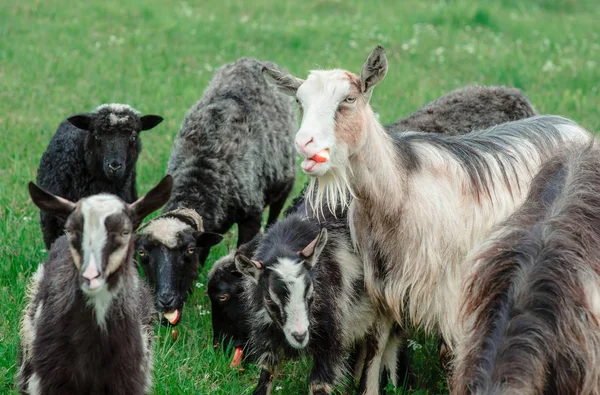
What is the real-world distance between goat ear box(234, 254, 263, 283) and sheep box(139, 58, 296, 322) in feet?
4.40

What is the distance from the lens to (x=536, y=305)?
4.21m

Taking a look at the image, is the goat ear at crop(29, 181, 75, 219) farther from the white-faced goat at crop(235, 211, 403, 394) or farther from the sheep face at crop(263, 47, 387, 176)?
the white-faced goat at crop(235, 211, 403, 394)

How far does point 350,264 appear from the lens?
250 inches

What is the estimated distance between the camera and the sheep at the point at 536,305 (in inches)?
158

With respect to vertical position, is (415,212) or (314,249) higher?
(415,212)

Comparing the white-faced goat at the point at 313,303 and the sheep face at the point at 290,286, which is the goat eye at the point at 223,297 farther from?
the sheep face at the point at 290,286

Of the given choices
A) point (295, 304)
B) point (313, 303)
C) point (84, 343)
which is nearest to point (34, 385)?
point (84, 343)

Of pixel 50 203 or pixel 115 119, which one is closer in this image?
pixel 50 203

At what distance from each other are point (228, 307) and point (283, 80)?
1.81 m

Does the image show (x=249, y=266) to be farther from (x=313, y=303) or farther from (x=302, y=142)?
(x=302, y=142)

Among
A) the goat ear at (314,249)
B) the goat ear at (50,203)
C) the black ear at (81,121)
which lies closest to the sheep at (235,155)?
the black ear at (81,121)

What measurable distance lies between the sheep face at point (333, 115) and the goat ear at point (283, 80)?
0.55 feet

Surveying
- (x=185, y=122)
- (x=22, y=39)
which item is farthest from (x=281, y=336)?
(x=22, y=39)

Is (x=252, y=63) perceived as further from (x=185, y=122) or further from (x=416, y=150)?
(x=416, y=150)
